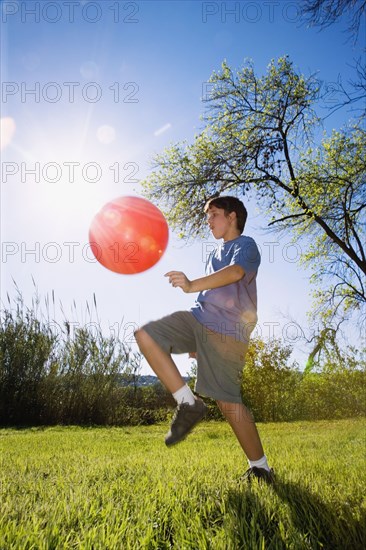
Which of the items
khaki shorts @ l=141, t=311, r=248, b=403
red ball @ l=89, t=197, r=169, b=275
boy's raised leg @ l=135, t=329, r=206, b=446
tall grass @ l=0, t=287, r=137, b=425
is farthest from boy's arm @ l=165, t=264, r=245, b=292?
tall grass @ l=0, t=287, r=137, b=425

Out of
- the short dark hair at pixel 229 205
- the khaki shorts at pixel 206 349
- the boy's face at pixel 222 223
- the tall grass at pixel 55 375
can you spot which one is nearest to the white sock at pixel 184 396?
the khaki shorts at pixel 206 349

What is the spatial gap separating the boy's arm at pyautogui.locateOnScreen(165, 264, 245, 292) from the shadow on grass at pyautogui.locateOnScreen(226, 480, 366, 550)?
1.19 meters

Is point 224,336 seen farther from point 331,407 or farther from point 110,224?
point 331,407

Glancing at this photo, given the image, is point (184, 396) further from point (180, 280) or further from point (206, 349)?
point (180, 280)

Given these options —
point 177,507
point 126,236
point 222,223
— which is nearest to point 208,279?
point 222,223

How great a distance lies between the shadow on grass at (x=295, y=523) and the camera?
75.3 inches

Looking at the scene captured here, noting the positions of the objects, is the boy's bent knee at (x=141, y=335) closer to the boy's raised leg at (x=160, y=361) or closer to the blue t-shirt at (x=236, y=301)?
the boy's raised leg at (x=160, y=361)

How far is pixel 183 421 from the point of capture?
2785 millimetres

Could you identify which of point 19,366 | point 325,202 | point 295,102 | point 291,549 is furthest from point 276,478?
point 295,102

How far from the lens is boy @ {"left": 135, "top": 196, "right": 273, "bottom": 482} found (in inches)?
112

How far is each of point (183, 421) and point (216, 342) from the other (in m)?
0.55

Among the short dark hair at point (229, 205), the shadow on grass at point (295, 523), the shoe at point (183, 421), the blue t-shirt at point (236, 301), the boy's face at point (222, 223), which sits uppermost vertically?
the short dark hair at point (229, 205)

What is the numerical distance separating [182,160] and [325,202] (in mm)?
4273

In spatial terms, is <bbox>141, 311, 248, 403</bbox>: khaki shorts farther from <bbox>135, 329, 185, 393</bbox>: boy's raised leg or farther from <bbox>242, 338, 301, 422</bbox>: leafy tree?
<bbox>242, 338, 301, 422</bbox>: leafy tree
